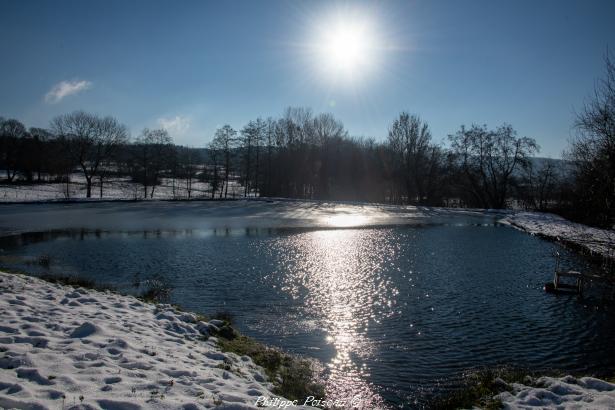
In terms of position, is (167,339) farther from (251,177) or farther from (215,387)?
(251,177)

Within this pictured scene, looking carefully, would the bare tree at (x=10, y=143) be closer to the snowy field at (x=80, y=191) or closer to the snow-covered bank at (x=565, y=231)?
the snowy field at (x=80, y=191)

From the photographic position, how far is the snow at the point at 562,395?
21.2 ft

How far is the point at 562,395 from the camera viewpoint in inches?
273

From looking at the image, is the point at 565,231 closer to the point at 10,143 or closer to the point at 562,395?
the point at 562,395

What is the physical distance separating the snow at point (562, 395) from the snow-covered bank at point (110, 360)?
422 centimetres

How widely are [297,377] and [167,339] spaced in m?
2.86

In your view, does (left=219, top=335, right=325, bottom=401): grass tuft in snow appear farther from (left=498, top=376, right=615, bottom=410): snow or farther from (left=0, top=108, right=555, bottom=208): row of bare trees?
(left=0, top=108, right=555, bottom=208): row of bare trees

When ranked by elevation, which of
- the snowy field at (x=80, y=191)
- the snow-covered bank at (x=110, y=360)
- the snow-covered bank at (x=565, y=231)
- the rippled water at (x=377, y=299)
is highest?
the snowy field at (x=80, y=191)

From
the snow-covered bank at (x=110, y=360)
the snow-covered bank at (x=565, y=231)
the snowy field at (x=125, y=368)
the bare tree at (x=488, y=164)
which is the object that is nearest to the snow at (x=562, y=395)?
the snowy field at (x=125, y=368)

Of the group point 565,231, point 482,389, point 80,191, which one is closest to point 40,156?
point 80,191

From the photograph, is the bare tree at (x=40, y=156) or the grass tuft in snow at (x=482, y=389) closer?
the grass tuft in snow at (x=482, y=389)

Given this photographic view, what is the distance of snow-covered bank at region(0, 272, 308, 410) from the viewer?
526 cm

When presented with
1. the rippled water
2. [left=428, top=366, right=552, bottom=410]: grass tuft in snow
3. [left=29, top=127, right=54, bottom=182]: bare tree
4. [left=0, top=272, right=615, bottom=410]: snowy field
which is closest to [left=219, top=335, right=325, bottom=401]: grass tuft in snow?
[left=0, top=272, right=615, bottom=410]: snowy field

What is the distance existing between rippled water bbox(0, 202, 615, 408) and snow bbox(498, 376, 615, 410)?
57.5 inches
